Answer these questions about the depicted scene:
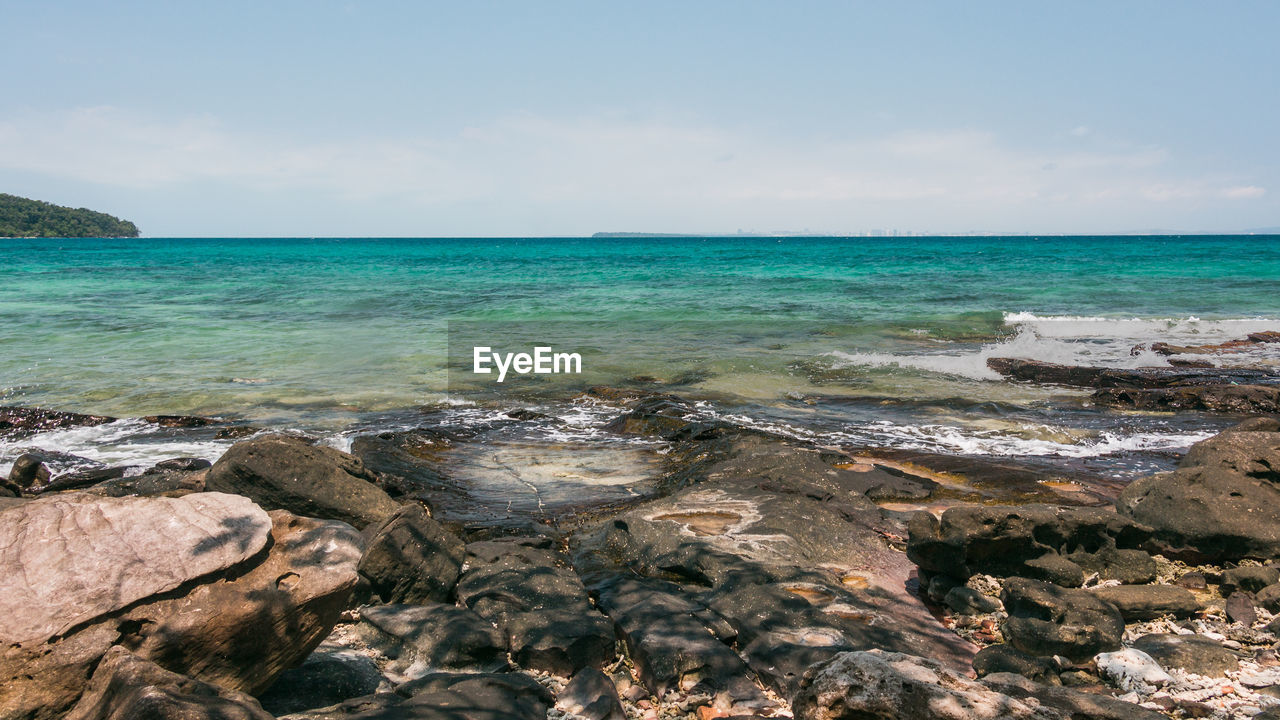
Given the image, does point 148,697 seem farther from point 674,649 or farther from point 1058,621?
point 1058,621

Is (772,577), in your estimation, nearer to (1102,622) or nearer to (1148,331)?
(1102,622)

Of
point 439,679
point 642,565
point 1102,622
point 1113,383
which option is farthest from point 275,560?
point 1113,383

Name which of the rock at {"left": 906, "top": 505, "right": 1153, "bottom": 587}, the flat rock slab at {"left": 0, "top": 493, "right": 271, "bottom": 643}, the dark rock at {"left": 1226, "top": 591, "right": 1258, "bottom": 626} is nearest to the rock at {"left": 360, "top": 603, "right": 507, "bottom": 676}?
the flat rock slab at {"left": 0, "top": 493, "right": 271, "bottom": 643}

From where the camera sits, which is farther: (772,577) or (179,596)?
(772,577)

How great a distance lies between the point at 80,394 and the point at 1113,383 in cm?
1827

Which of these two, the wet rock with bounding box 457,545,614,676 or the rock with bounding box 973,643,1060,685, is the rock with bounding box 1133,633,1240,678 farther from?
the wet rock with bounding box 457,545,614,676

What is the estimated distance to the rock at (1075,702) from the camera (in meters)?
3.20

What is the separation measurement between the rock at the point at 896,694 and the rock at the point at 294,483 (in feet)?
13.9

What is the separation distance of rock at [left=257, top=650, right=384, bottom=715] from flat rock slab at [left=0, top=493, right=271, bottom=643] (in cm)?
74

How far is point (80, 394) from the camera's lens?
12438 mm

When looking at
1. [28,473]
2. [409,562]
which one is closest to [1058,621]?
[409,562]

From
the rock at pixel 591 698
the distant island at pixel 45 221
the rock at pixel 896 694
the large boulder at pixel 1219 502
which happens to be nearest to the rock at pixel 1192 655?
the large boulder at pixel 1219 502

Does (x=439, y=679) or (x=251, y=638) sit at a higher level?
(x=251, y=638)

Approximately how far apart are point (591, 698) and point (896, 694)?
152cm
